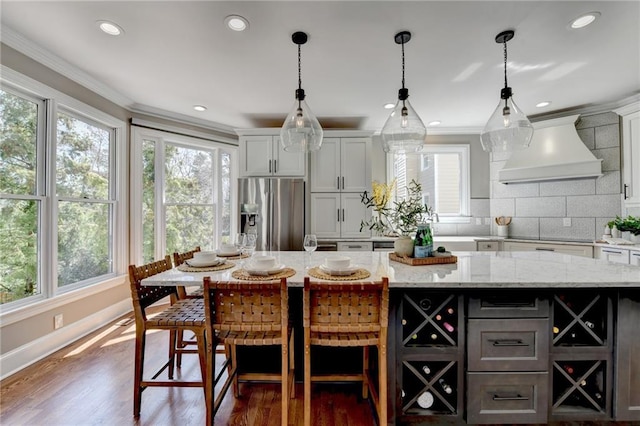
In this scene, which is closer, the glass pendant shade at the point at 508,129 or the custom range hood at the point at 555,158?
the glass pendant shade at the point at 508,129

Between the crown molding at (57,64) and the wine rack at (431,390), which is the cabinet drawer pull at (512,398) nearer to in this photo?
the wine rack at (431,390)

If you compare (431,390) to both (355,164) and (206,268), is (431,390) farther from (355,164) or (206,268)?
(355,164)

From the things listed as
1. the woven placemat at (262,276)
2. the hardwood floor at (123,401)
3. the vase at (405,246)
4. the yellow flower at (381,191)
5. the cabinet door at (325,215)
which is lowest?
the hardwood floor at (123,401)

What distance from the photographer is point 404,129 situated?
→ 205cm

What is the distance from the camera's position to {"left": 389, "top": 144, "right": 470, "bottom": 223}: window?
4660 millimetres

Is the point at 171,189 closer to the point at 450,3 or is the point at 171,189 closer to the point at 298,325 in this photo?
the point at 298,325

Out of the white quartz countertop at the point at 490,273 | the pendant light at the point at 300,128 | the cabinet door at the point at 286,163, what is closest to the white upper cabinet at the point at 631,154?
the white quartz countertop at the point at 490,273

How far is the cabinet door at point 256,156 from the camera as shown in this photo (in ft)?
13.2

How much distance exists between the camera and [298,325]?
6.14ft

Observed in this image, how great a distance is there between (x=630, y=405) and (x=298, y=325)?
1943 millimetres

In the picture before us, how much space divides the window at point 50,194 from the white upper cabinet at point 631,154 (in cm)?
629

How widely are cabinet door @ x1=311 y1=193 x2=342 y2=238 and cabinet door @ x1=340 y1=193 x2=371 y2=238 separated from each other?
59mm

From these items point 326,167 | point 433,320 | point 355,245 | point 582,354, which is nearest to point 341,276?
point 433,320

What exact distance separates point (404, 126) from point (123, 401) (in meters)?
2.77
